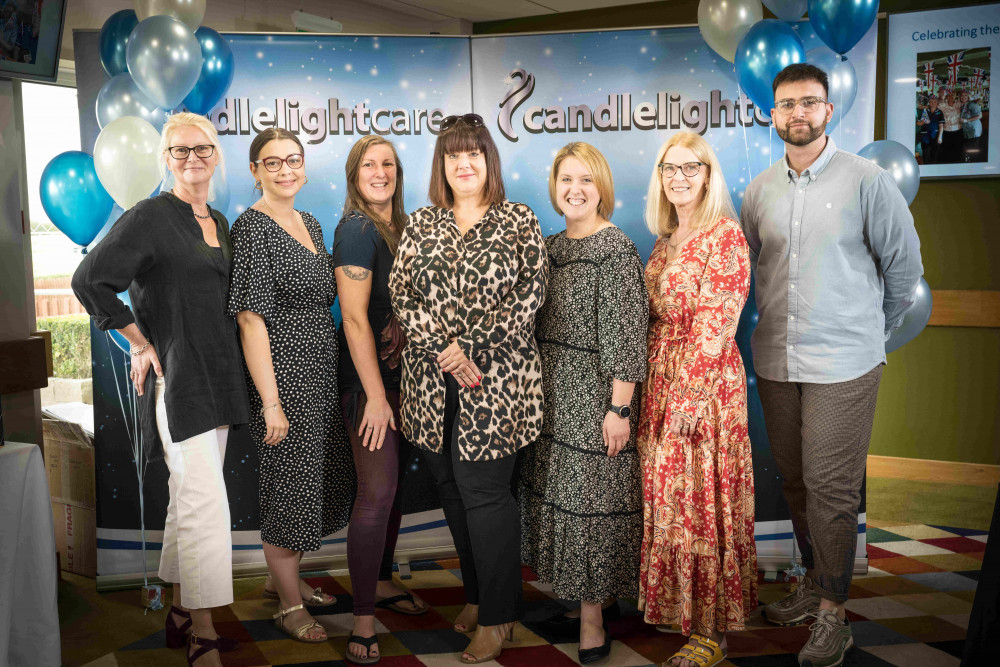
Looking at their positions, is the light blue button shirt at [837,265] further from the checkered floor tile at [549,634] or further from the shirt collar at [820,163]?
the checkered floor tile at [549,634]

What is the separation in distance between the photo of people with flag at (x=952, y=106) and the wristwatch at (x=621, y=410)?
327 cm

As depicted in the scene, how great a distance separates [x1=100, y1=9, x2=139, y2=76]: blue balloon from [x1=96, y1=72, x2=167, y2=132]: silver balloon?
10 cm

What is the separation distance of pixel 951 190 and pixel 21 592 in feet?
16.3

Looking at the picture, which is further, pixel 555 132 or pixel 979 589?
pixel 555 132

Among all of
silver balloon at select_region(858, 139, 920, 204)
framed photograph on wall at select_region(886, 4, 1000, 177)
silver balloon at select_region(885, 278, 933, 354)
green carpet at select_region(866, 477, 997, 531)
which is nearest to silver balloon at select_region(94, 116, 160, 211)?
silver balloon at select_region(858, 139, 920, 204)

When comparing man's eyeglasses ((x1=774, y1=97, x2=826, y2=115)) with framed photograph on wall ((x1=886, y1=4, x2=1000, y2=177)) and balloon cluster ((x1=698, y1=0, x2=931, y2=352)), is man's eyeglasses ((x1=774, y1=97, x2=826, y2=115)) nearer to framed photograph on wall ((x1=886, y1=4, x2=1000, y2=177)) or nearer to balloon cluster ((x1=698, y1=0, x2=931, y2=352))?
balloon cluster ((x1=698, y1=0, x2=931, y2=352))

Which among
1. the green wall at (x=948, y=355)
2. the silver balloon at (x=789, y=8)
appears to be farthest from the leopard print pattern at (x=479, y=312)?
the green wall at (x=948, y=355)

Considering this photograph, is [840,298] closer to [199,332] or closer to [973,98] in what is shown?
[199,332]

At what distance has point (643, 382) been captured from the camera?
8.45 feet

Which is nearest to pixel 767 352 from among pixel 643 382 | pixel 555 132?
pixel 643 382

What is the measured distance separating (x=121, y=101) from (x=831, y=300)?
8.76ft

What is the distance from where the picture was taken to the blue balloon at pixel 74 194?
2930 mm

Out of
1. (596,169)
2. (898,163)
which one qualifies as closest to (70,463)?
(596,169)

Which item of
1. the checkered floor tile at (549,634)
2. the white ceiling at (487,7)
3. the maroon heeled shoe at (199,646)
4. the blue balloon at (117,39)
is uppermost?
the white ceiling at (487,7)
